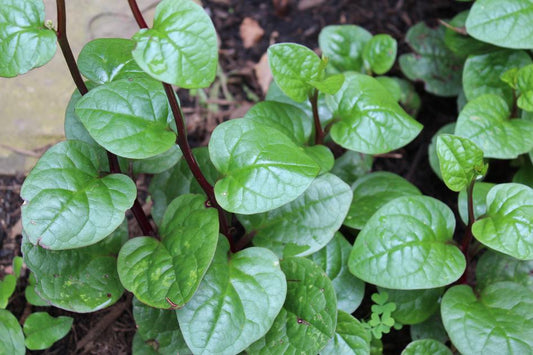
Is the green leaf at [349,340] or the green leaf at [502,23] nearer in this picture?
the green leaf at [349,340]

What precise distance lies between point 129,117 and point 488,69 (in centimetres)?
170

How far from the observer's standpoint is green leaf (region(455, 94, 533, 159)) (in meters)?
2.05

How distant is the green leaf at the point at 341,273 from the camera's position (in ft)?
6.48

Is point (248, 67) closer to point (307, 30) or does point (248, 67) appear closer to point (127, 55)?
point (307, 30)

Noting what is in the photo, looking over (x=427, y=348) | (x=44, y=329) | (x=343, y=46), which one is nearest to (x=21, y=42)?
(x=44, y=329)

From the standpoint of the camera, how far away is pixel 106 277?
1.84 m

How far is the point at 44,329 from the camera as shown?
1.98m

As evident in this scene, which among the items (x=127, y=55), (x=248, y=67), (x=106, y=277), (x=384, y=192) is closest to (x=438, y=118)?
(x=384, y=192)

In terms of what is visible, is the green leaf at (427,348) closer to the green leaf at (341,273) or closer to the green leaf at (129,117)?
the green leaf at (341,273)

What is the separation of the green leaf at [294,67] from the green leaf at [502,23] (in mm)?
702

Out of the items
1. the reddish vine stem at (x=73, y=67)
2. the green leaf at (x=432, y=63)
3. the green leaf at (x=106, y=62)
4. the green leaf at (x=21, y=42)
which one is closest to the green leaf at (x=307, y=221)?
the reddish vine stem at (x=73, y=67)

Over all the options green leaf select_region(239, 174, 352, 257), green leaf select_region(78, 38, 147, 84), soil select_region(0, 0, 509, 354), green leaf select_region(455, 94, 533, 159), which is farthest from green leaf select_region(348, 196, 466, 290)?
green leaf select_region(78, 38, 147, 84)

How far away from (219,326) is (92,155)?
0.71 meters

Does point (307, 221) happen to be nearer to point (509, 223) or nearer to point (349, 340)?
point (349, 340)
